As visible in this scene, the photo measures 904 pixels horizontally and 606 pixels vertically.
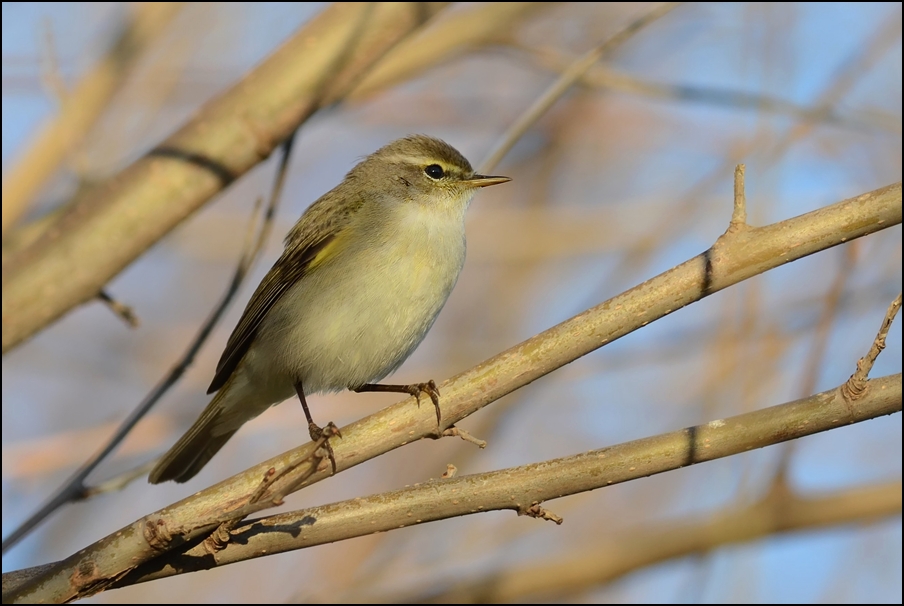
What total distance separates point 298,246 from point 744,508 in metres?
2.71

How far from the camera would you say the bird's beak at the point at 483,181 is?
5047 millimetres

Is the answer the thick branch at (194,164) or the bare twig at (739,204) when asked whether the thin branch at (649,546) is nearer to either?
the bare twig at (739,204)

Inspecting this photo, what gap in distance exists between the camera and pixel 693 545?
4527 mm

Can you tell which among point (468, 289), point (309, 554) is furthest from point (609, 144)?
point (309, 554)

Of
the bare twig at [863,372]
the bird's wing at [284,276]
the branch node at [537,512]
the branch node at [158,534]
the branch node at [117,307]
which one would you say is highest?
the bird's wing at [284,276]

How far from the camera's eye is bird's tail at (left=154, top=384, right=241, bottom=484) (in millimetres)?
4648

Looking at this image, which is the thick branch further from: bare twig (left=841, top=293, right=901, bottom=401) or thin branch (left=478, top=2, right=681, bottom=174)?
bare twig (left=841, top=293, right=901, bottom=401)

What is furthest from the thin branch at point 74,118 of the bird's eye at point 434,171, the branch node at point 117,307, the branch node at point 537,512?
the branch node at point 537,512

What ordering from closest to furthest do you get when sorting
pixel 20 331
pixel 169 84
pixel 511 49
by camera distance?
1. pixel 20 331
2. pixel 511 49
3. pixel 169 84

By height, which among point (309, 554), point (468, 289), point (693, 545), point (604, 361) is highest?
point (468, 289)

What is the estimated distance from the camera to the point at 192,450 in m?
4.73

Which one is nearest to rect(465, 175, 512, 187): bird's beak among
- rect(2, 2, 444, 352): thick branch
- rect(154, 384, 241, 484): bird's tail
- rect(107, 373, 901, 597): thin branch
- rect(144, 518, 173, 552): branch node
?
rect(2, 2, 444, 352): thick branch

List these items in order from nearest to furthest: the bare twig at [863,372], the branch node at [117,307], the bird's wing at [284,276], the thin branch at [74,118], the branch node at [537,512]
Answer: the bare twig at [863,372]
the branch node at [537,512]
the branch node at [117,307]
the bird's wing at [284,276]
the thin branch at [74,118]

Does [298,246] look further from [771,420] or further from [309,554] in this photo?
[771,420]
